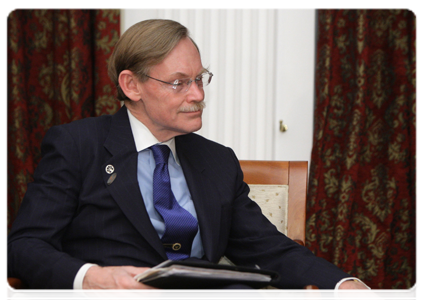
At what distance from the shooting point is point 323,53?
2484 millimetres

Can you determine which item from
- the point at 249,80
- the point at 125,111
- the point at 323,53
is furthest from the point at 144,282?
the point at 323,53

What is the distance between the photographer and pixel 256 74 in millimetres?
2566

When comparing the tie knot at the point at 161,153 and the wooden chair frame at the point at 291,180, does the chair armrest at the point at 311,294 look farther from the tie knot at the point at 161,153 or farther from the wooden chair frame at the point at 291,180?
the tie knot at the point at 161,153

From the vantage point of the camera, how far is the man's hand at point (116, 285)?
112cm

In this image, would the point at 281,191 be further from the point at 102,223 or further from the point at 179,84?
the point at 102,223

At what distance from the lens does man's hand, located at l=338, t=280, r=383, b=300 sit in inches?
49.2

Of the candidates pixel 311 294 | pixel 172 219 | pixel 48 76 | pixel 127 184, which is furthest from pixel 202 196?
pixel 48 76

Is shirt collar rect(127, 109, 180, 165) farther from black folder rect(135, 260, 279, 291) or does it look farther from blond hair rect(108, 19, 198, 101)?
black folder rect(135, 260, 279, 291)

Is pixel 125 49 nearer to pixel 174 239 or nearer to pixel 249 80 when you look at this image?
pixel 174 239

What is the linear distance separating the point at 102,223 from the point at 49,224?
163 millimetres

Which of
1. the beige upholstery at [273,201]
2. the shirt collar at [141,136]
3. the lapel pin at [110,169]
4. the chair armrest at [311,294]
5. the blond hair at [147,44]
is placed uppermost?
the blond hair at [147,44]

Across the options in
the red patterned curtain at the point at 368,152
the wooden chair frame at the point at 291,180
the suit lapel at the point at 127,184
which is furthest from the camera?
the red patterned curtain at the point at 368,152

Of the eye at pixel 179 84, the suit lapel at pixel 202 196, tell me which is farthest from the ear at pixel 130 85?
the suit lapel at pixel 202 196
